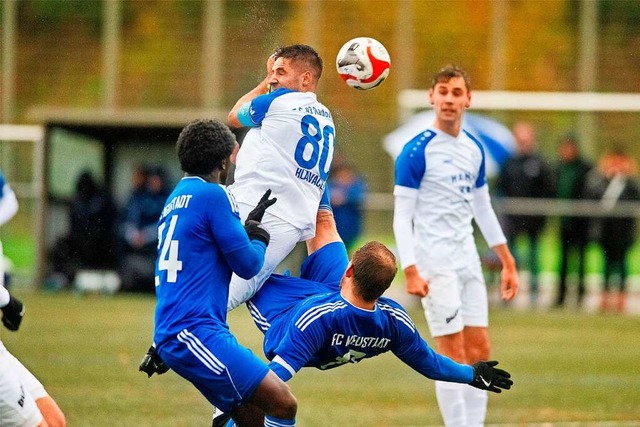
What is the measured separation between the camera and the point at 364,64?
26.7ft

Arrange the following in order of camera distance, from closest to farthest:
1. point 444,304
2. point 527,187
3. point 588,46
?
point 444,304
point 527,187
point 588,46

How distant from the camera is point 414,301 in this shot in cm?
2128

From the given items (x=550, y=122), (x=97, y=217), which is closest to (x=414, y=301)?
(x=550, y=122)

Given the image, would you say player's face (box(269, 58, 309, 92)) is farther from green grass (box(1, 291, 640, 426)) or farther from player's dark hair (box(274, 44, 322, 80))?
green grass (box(1, 291, 640, 426))

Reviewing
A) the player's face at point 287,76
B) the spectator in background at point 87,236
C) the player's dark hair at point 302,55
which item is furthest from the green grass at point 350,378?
the spectator in background at point 87,236

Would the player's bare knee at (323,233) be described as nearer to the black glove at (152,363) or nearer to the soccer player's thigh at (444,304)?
the soccer player's thigh at (444,304)

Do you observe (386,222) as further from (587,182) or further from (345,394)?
(345,394)

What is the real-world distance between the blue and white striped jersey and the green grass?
10.3 feet

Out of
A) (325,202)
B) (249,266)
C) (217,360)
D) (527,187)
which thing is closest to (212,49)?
(527,187)

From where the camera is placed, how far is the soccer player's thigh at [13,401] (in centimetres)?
614

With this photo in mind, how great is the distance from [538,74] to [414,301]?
794 cm

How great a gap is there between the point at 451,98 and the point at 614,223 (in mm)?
13242

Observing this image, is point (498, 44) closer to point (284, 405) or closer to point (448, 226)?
point (448, 226)

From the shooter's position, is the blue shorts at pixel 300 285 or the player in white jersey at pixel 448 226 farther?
the player in white jersey at pixel 448 226
